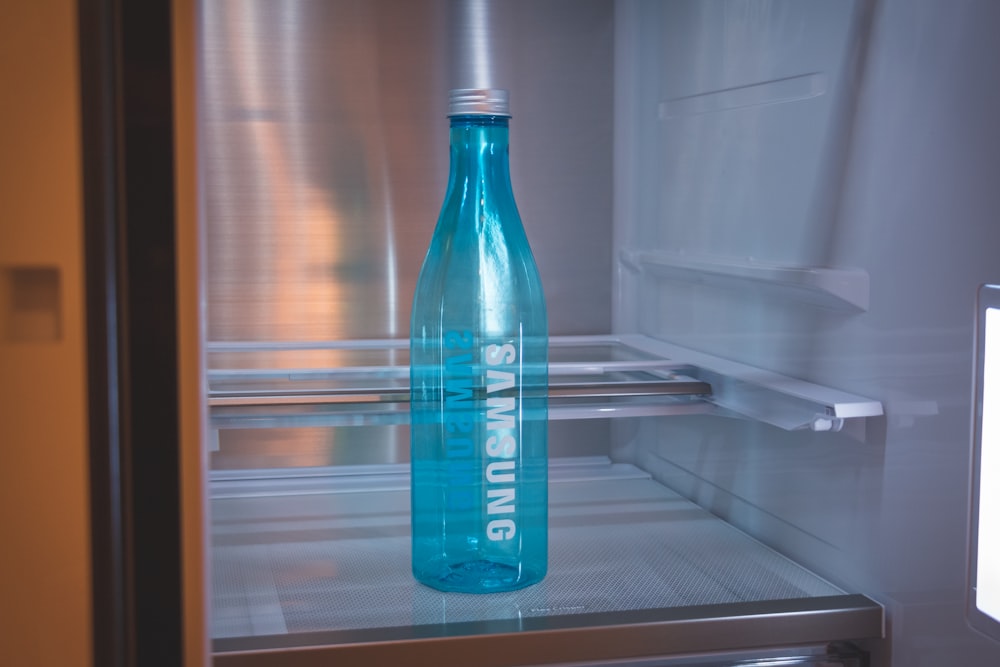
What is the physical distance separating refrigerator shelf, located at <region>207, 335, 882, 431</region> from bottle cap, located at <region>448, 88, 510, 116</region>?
268mm

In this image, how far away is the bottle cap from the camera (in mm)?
915

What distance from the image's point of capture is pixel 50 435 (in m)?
0.66

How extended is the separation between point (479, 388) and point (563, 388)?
13cm

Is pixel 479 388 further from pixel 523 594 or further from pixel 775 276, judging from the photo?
pixel 775 276

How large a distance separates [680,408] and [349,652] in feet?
1.45

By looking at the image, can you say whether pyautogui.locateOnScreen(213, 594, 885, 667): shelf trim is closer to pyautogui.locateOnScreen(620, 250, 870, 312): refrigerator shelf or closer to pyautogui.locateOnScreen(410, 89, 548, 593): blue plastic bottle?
pyautogui.locateOnScreen(410, 89, 548, 593): blue plastic bottle

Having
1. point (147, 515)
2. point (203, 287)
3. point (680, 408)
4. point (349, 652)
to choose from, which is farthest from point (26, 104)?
point (680, 408)

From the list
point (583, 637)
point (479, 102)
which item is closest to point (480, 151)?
point (479, 102)

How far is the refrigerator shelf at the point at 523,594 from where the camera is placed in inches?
32.3

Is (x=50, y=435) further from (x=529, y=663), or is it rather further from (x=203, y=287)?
(x=529, y=663)

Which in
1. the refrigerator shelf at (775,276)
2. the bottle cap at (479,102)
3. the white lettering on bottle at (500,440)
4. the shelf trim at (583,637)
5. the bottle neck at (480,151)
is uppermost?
the bottle cap at (479,102)

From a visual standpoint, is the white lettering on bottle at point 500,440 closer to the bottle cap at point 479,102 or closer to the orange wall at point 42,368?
the bottle cap at point 479,102

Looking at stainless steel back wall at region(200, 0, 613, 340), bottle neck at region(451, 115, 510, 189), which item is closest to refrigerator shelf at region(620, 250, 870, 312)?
stainless steel back wall at region(200, 0, 613, 340)

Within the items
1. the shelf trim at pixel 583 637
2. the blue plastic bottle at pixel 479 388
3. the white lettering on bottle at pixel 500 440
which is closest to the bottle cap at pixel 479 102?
the blue plastic bottle at pixel 479 388
